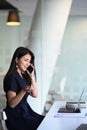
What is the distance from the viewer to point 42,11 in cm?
528

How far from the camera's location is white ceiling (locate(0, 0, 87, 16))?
5.20m

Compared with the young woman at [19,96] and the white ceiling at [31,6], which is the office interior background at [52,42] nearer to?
the white ceiling at [31,6]

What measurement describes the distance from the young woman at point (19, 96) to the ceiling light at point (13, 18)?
180cm

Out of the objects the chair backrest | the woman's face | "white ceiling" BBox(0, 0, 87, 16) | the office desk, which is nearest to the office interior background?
"white ceiling" BBox(0, 0, 87, 16)

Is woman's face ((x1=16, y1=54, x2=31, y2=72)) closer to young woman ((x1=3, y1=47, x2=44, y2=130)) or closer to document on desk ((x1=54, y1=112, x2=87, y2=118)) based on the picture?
young woman ((x1=3, y1=47, x2=44, y2=130))

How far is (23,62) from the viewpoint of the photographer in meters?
3.41

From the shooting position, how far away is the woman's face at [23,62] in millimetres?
3410

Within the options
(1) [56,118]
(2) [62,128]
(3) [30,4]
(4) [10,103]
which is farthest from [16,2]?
(2) [62,128]

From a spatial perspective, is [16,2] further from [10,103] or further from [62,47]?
[10,103]

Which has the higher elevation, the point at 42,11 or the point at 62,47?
the point at 42,11

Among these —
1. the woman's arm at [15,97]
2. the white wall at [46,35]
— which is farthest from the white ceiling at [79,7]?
the woman's arm at [15,97]

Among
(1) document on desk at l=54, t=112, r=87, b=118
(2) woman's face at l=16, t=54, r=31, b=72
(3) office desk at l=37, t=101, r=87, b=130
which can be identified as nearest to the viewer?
(3) office desk at l=37, t=101, r=87, b=130

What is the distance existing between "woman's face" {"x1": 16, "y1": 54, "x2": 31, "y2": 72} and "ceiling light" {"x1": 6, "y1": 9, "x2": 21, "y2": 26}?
1.82 meters

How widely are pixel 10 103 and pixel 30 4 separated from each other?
2.46m
